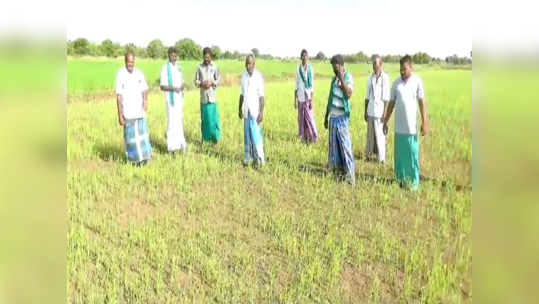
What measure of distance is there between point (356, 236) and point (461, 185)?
0.75 meters

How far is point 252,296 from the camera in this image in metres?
3.07

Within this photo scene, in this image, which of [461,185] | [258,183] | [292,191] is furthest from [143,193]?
[461,185]

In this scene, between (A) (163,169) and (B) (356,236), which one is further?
(A) (163,169)

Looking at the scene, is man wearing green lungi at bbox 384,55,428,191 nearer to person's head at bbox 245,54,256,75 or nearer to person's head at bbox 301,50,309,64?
person's head at bbox 301,50,309,64

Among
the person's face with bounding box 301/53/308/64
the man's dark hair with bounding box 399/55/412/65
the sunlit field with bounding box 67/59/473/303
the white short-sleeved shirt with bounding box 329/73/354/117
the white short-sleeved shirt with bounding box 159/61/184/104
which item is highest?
the person's face with bounding box 301/53/308/64

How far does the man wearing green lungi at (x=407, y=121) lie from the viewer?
3.28 metres

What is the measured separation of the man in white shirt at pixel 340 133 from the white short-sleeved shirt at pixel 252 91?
20.3 inches

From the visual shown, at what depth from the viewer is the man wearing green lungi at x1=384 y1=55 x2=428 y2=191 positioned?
328cm

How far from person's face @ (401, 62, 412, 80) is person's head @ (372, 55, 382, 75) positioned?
0.15 metres

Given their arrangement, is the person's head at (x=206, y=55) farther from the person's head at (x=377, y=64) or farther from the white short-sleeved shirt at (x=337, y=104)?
the person's head at (x=377, y=64)

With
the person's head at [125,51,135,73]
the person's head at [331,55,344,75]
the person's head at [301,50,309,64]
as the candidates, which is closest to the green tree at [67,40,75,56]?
the person's head at [125,51,135,73]

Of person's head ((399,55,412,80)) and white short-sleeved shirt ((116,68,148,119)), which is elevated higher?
person's head ((399,55,412,80))

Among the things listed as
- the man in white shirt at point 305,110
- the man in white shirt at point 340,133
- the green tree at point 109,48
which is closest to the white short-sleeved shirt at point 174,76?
the green tree at point 109,48
